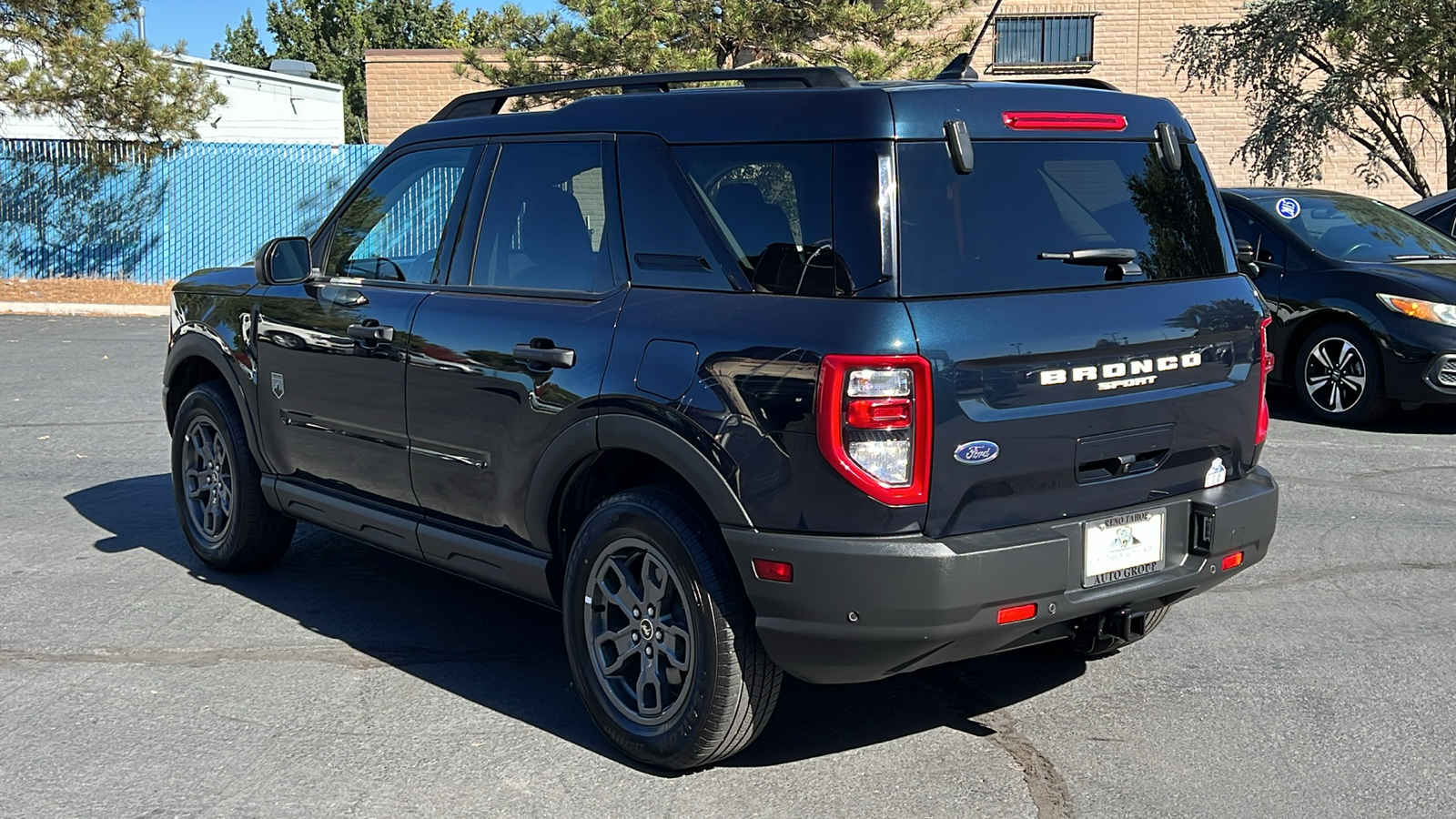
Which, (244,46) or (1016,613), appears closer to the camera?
(1016,613)

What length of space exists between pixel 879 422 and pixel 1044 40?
26271 millimetres

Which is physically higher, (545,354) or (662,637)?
(545,354)

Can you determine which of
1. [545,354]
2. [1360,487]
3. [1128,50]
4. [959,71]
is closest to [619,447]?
[545,354]

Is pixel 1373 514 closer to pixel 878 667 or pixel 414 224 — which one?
pixel 878 667

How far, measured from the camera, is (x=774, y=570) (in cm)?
375

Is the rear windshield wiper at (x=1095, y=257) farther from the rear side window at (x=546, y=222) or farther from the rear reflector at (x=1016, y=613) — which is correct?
the rear side window at (x=546, y=222)

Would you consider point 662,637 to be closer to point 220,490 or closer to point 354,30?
point 220,490

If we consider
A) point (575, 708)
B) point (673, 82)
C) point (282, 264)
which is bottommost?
point (575, 708)

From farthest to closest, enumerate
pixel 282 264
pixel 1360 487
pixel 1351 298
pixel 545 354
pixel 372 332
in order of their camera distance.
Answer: pixel 1351 298 < pixel 1360 487 < pixel 282 264 < pixel 372 332 < pixel 545 354

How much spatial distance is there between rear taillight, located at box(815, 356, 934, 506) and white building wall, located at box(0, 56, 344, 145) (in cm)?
3203

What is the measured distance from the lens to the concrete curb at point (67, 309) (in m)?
20.1

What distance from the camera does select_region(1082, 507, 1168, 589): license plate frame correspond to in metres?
3.89

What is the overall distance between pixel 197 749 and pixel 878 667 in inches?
82.1

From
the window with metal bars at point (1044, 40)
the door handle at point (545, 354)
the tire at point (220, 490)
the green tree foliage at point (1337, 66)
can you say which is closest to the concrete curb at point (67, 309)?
the tire at point (220, 490)
